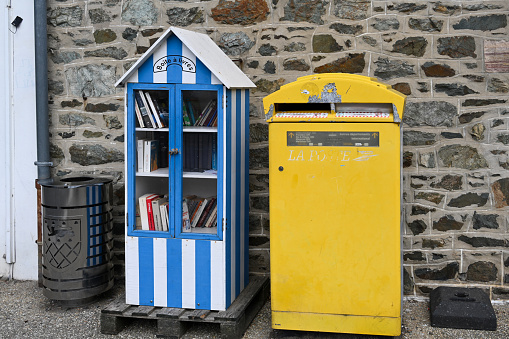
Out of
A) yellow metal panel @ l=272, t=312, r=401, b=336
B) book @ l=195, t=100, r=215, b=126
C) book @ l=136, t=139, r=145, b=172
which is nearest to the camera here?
yellow metal panel @ l=272, t=312, r=401, b=336

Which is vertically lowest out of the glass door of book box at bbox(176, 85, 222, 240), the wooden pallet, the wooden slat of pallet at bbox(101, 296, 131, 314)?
the wooden pallet

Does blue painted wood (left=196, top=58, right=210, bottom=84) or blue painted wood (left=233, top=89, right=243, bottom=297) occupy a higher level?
blue painted wood (left=196, top=58, right=210, bottom=84)

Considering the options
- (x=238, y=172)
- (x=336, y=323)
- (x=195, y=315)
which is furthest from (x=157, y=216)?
(x=336, y=323)

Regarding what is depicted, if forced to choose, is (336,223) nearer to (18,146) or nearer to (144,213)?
(144,213)

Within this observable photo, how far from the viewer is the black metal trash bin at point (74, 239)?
15.9 ft

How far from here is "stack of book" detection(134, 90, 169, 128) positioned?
455cm

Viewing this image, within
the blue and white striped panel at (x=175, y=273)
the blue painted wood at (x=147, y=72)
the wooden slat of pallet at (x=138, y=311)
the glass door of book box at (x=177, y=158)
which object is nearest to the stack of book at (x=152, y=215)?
the glass door of book box at (x=177, y=158)

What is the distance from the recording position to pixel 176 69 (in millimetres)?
4414

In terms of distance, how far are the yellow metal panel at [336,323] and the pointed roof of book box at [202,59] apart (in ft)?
5.57

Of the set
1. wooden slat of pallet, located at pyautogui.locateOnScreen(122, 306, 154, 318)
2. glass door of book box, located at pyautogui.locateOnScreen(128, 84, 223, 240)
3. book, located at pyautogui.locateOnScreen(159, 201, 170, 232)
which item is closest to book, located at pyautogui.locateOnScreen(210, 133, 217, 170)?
glass door of book box, located at pyautogui.locateOnScreen(128, 84, 223, 240)

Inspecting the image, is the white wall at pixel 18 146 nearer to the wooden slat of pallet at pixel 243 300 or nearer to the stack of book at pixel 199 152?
the stack of book at pixel 199 152

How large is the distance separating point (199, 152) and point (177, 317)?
1229mm

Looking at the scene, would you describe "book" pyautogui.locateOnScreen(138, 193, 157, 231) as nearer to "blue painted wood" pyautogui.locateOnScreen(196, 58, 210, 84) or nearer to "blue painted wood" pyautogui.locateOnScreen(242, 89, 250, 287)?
"blue painted wood" pyautogui.locateOnScreen(242, 89, 250, 287)

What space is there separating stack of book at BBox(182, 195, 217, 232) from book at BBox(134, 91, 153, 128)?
2.09 feet
